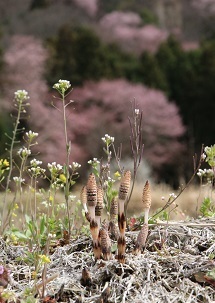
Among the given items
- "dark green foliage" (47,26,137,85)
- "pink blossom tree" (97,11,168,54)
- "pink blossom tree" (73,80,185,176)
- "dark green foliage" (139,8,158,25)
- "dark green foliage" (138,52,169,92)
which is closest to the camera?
"pink blossom tree" (73,80,185,176)

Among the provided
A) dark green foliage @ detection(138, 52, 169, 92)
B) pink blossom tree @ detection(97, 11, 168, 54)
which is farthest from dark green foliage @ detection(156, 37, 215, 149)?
pink blossom tree @ detection(97, 11, 168, 54)

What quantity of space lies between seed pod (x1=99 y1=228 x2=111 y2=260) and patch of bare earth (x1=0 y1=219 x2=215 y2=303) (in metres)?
0.03

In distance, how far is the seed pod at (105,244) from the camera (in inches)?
75.2

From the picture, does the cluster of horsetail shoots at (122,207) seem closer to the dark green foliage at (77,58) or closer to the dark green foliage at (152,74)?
the dark green foliage at (77,58)

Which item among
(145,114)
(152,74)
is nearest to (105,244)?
(145,114)

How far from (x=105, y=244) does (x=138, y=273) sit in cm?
13

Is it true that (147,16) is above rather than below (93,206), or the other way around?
above

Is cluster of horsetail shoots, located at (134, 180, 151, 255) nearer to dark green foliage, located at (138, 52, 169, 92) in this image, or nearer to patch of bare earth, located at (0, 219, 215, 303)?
patch of bare earth, located at (0, 219, 215, 303)

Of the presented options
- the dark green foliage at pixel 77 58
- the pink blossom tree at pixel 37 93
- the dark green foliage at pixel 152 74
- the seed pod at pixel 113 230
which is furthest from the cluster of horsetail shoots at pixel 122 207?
the dark green foliage at pixel 152 74

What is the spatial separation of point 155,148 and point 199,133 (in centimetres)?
99

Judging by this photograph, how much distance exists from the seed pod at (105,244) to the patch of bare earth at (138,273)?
0.03 m

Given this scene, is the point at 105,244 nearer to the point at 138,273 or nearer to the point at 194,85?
the point at 138,273

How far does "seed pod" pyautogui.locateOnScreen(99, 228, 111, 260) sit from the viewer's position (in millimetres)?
1909

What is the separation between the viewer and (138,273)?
6.19ft
